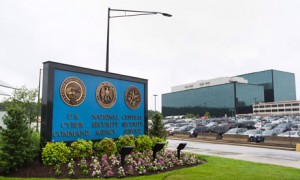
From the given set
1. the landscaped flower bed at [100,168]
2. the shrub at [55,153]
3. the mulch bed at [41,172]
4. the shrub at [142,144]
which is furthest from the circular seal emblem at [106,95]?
the mulch bed at [41,172]

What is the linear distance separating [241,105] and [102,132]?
141256mm

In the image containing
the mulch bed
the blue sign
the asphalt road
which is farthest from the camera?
the asphalt road

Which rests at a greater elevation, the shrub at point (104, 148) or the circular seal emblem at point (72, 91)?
the circular seal emblem at point (72, 91)

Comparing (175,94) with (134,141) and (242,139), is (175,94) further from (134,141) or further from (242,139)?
(134,141)

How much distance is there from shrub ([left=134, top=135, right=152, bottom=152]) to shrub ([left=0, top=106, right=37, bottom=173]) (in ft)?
15.6

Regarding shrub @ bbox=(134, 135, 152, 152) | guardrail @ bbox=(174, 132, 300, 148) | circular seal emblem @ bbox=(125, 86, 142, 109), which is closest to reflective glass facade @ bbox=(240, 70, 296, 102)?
guardrail @ bbox=(174, 132, 300, 148)

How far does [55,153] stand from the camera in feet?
32.0

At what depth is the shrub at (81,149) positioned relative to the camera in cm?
1055

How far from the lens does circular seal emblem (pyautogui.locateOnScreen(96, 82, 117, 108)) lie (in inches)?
495

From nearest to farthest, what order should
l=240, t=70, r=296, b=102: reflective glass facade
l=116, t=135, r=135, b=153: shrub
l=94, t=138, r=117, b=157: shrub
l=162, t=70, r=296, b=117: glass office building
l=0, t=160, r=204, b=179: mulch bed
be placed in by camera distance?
l=0, t=160, r=204, b=179: mulch bed
l=94, t=138, r=117, b=157: shrub
l=116, t=135, r=135, b=153: shrub
l=162, t=70, r=296, b=117: glass office building
l=240, t=70, r=296, b=102: reflective glass facade

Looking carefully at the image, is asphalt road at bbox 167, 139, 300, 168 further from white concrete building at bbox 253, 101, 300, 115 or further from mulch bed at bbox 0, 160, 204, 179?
white concrete building at bbox 253, 101, 300, 115

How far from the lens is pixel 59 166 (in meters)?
9.46

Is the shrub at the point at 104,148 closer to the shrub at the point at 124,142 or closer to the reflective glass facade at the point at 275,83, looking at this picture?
the shrub at the point at 124,142

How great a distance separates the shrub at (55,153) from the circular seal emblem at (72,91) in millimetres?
1778
